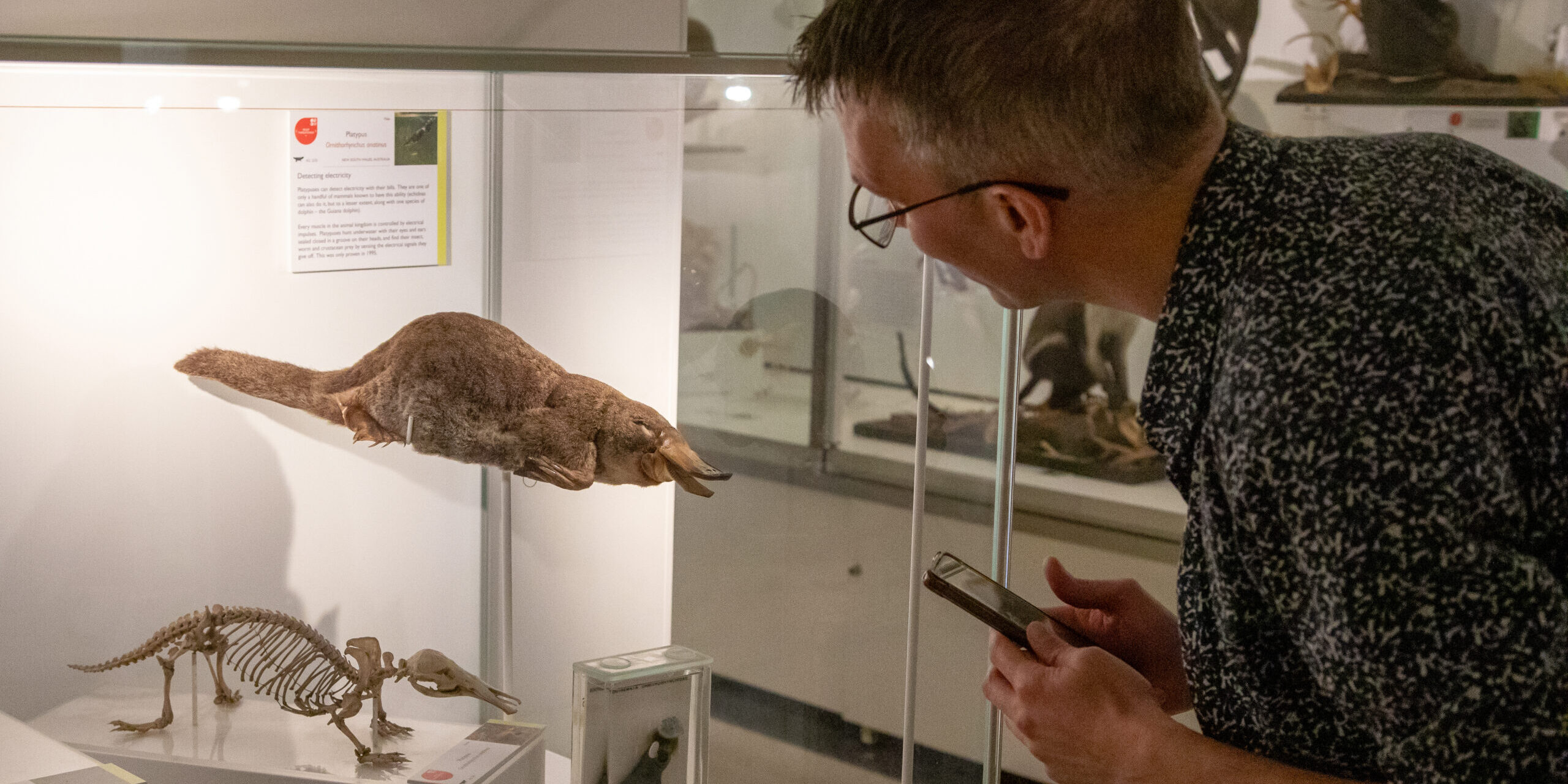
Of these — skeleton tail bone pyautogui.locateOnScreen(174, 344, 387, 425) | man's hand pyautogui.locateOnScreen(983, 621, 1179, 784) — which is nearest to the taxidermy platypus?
skeleton tail bone pyautogui.locateOnScreen(174, 344, 387, 425)

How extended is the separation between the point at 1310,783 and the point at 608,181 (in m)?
0.81

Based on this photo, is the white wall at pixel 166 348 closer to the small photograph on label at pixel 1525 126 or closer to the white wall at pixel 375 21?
the white wall at pixel 375 21

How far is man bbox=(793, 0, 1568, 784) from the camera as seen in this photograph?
2.12 feet

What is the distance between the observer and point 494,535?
1217mm

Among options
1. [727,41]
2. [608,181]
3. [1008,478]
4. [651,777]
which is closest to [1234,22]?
[1008,478]

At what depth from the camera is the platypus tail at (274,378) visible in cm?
103

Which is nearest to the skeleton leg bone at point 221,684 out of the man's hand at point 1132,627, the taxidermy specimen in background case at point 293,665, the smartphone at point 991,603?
the taxidermy specimen in background case at point 293,665

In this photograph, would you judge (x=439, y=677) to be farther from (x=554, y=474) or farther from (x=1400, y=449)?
(x=1400, y=449)

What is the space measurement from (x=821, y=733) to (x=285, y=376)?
79 cm

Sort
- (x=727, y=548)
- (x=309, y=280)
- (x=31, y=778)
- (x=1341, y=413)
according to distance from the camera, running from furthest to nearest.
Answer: (x=727, y=548)
(x=309, y=280)
(x=31, y=778)
(x=1341, y=413)

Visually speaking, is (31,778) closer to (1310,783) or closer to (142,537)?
(142,537)

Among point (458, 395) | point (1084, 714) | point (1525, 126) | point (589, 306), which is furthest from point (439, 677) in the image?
point (1525, 126)

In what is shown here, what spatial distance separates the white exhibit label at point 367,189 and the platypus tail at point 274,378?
90 mm

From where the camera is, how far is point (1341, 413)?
656mm
